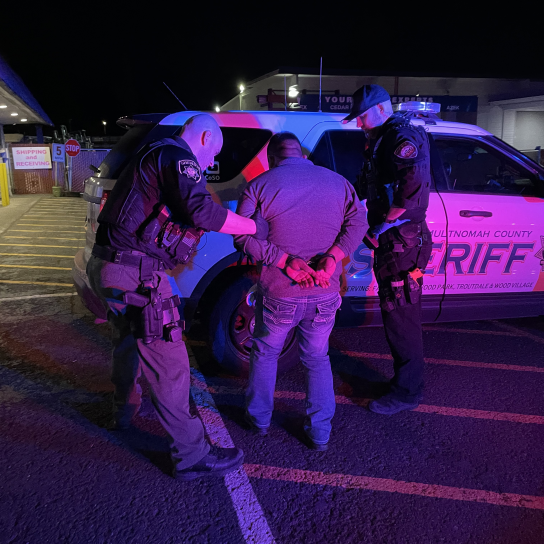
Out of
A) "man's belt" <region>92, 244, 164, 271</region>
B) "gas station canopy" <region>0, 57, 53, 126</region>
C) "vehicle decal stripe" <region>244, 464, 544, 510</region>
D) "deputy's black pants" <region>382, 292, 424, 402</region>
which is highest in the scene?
"gas station canopy" <region>0, 57, 53, 126</region>

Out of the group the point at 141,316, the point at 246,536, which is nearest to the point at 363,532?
the point at 246,536

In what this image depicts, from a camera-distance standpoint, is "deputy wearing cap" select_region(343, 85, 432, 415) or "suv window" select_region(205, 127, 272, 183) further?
"suv window" select_region(205, 127, 272, 183)

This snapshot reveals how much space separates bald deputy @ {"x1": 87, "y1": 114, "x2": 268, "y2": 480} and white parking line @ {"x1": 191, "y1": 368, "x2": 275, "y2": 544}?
0.10 meters

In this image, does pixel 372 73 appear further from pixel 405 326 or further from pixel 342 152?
pixel 405 326

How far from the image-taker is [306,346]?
2842 millimetres

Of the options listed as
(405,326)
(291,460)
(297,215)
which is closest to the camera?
(297,215)

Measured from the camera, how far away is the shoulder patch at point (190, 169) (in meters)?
2.26

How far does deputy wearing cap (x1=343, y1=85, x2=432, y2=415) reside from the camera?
2988 mm

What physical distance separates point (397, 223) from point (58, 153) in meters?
21.8

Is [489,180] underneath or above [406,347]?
above

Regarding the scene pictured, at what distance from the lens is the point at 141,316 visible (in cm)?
242

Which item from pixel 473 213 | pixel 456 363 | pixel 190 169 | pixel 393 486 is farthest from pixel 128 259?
pixel 456 363

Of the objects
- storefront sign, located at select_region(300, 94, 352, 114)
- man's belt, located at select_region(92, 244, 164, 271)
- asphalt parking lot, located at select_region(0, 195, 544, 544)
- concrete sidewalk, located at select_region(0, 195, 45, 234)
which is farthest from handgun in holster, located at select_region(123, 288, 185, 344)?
storefront sign, located at select_region(300, 94, 352, 114)

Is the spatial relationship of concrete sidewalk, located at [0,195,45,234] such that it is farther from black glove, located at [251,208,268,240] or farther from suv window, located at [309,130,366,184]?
black glove, located at [251,208,268,240]
